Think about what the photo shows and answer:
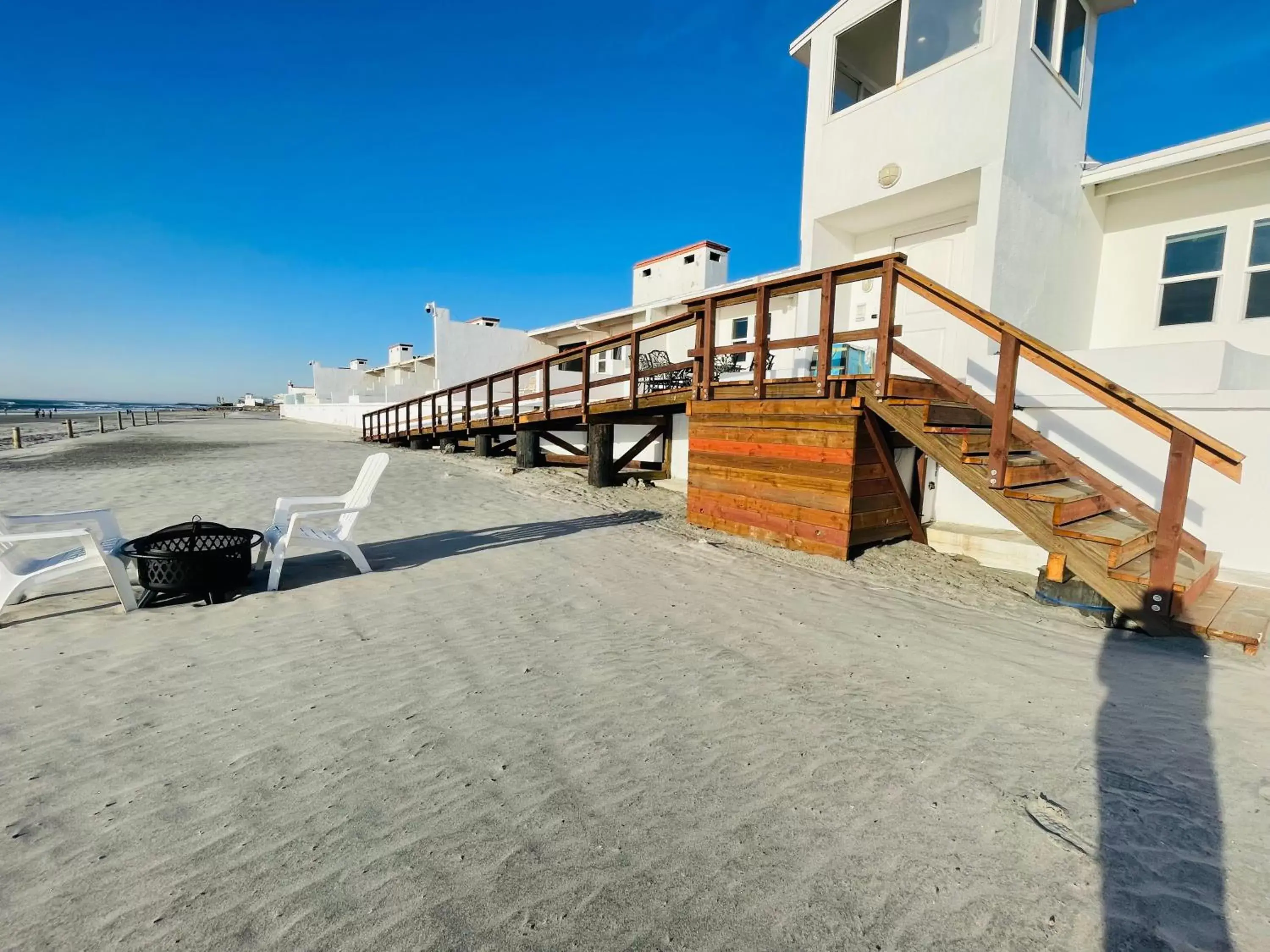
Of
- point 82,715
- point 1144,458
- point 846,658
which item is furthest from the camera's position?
point 1144,458

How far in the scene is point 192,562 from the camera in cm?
415

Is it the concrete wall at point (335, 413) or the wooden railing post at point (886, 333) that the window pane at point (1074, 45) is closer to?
the wooden railing post at point (886, 333)

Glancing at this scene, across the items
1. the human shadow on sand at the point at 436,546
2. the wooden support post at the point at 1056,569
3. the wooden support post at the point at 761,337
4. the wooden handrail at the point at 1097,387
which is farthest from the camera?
the wooden support post at the point at 761,337

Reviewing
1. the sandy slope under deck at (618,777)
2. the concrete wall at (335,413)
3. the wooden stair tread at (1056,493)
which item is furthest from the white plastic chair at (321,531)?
the concrete wall at (335,413)

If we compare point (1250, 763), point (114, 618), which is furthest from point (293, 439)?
point (1250, 763)

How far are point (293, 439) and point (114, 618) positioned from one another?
953 inches

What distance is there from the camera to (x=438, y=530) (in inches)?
272

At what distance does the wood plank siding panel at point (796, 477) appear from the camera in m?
5.61

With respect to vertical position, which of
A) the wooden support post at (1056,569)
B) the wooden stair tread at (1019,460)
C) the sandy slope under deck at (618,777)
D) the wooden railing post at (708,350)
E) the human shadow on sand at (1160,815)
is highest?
the wooden railing post at (708,350)

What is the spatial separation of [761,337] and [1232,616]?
437 centimetres

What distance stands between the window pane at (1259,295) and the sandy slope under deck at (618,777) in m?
5.85

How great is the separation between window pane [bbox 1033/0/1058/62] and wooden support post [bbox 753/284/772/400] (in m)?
4.82

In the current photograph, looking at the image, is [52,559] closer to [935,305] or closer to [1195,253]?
[935,305]

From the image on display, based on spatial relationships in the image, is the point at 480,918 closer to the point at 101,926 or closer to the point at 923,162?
the point at 101,926
